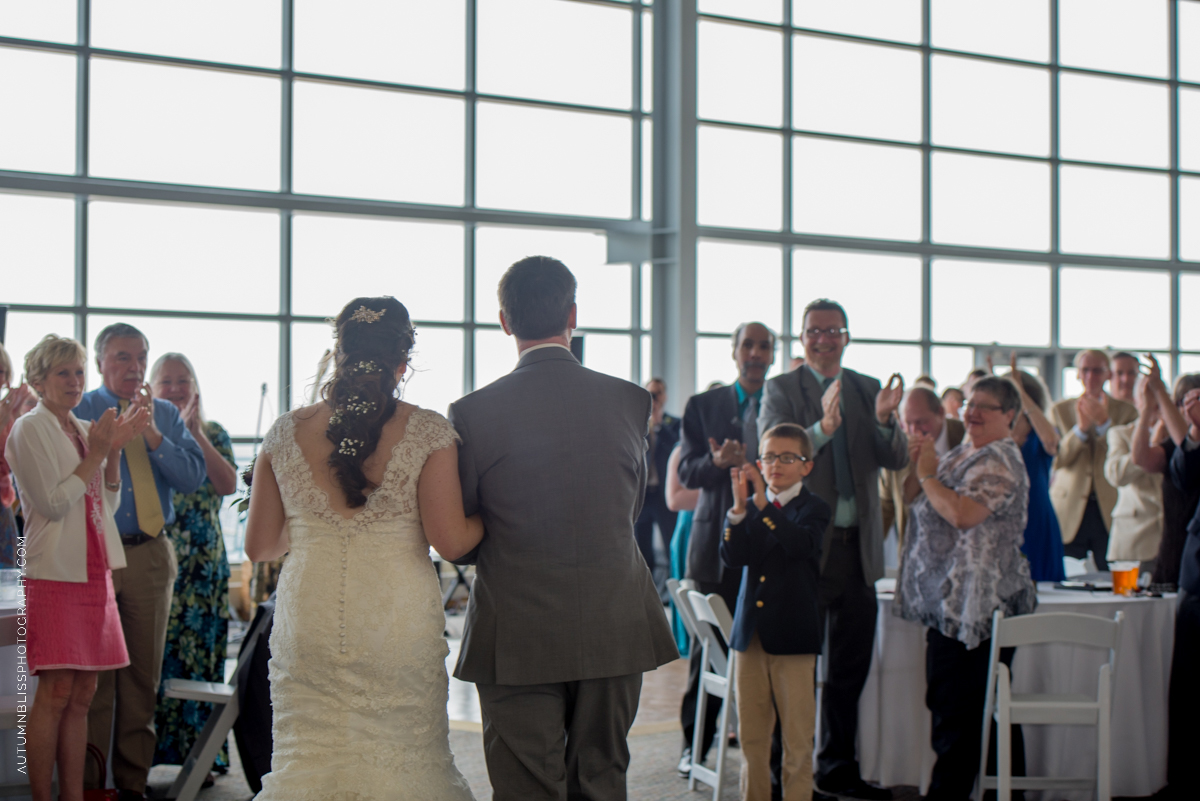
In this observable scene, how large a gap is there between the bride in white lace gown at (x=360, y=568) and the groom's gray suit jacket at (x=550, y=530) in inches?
4.0

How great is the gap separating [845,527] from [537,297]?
6.32ft

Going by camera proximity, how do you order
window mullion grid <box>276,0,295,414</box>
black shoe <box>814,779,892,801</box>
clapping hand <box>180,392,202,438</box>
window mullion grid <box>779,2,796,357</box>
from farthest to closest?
window mullion grid <box>779,2,796,357</box> < window mullion grid <box>276,0,295,414</box> < clapping hand <box>180,392,202,438</box> < black shoe <box>814,779,892,801</box>

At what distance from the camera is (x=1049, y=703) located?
3451 millimetres

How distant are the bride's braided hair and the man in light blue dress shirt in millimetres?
1684

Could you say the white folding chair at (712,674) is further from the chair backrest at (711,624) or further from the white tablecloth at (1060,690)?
the white tablecloth at (1060,690)

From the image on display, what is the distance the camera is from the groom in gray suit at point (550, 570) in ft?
7.41

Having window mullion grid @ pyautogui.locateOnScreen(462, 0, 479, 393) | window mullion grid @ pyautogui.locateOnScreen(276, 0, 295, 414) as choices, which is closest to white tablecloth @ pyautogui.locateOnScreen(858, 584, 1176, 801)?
window mullion grid @ pyautogui.locateOnScreen(462, 0, 479, 393)

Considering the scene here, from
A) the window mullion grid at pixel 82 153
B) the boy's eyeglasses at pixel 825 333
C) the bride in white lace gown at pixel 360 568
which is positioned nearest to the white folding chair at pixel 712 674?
the boy's eyeglasses at pixel 825 333

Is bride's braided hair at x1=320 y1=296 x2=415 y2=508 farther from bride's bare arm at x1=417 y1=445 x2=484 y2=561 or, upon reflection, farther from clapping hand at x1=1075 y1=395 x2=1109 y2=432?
clapping hand at x1=1075 y1=395 x2=1109 y2=432

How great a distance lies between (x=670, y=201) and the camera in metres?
9.03

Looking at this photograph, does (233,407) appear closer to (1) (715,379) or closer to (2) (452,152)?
(2) (452,152)

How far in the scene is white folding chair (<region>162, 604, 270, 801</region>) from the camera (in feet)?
11.2

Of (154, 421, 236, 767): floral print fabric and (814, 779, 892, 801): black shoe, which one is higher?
(154, 421, 236, 767): floral print fabric

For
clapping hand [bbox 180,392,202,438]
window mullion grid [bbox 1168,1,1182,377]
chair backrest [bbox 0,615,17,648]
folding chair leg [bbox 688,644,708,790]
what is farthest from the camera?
window mullion grid [bbox 1168,1,1182,377]
